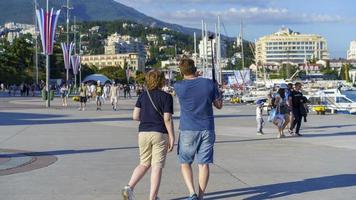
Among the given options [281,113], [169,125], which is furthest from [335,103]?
[169,125]

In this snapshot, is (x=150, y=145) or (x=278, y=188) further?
(x=278, y=188)

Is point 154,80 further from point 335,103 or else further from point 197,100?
point 335,103

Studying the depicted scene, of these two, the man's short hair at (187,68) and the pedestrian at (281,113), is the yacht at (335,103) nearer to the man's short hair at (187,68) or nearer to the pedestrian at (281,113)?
the pedestrian at (281,113)

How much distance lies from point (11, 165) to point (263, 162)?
4.64m

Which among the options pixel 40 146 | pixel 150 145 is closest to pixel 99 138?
pixel 40 146

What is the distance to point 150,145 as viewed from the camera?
26.6ft

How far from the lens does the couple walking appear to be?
26.3ft

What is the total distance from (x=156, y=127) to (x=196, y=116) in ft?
1.68

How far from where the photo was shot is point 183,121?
8.15 metres

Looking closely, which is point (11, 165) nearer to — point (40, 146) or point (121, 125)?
point (40, 146)

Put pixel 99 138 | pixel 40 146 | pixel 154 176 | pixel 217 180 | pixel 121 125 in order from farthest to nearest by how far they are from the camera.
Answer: pixel 121 125 → pixel 99 138 → pixel 40 146 → pixel 217 180 → pixel 154 176

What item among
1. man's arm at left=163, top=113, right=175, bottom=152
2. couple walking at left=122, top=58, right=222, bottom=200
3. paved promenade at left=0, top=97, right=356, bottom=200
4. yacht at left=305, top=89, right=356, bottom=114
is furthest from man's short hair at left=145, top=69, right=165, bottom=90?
yacht at left=305, top=89, right=356, bottom=114

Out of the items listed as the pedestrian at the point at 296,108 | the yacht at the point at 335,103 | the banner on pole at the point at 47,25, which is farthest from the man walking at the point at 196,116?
Result: the yacht at the point at 335,103

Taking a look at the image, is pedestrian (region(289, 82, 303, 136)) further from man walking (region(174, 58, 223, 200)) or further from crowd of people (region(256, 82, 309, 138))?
man walking (region(174, 58, 223, 200))
